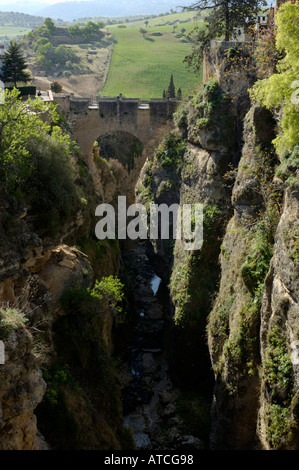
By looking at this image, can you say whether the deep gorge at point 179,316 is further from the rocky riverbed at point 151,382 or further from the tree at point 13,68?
the tree at point 13,68

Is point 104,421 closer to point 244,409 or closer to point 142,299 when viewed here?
point 244,409

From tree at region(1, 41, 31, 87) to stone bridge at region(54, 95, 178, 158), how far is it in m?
6.84

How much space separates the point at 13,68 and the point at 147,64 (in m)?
50.9

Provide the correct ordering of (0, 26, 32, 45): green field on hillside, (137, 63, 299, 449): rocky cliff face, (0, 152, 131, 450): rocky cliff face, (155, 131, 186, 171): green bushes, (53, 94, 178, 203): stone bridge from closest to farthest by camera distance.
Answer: (0, 152, 131, 450): rocky cliff face → (137, 63, 299, 449): rocky cliff face → (155, 131, 186, 171): green bushes → (53, 94, 178, 203): stone bridge → (0, 26, 32, 45): green field on hillside

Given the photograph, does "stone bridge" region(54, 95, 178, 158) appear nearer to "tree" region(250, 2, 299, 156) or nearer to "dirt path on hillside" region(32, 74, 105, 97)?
"tree" region(250, 2, 299, 156)

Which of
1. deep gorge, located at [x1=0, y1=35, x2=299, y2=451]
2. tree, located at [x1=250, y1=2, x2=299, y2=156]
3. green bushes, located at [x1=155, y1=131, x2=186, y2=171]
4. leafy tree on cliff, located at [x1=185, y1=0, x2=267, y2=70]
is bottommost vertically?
deep gorge, located at [x1=0, y1=35, x2=299, y2=451]

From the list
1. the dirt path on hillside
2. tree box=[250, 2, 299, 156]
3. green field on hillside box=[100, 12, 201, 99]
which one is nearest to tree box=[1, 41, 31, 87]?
tree box=[250, 2, 299, 156]

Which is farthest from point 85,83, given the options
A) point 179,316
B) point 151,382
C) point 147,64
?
point 151,382

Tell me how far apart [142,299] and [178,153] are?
32.5 ft

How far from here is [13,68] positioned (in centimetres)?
3572

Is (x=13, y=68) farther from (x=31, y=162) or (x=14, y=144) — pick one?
(x=14, y=144)

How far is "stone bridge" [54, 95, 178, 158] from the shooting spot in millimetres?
31391

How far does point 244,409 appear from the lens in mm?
16672

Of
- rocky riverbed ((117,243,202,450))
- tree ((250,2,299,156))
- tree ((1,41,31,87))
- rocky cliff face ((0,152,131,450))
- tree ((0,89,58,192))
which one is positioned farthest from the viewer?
tree ((1,41,31,87))
